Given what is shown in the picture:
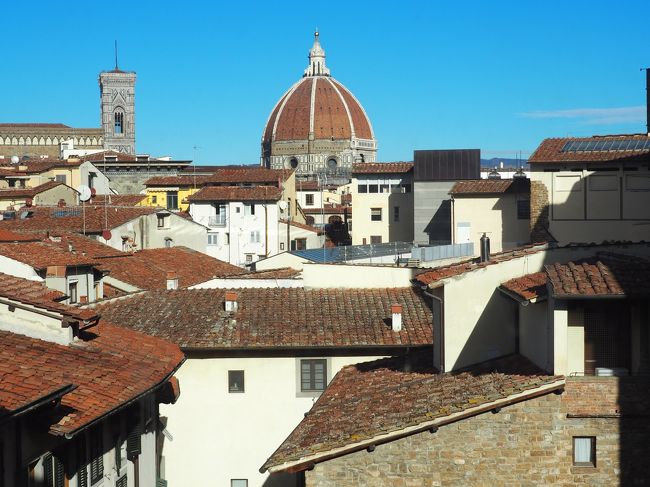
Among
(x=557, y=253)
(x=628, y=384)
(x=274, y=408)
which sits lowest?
(x=274, y=408)

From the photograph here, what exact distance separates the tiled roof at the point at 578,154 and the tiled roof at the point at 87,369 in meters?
24.7

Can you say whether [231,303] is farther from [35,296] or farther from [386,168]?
[386,168]

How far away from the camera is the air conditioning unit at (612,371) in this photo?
12453 millimetres

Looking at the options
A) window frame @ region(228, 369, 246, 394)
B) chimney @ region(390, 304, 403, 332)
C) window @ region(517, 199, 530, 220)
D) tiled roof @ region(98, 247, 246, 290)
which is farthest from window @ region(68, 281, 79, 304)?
window @ region(517, 199, 530, 220)

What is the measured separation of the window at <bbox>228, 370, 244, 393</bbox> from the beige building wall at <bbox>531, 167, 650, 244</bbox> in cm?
1845

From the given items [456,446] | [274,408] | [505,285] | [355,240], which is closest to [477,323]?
[505,285]

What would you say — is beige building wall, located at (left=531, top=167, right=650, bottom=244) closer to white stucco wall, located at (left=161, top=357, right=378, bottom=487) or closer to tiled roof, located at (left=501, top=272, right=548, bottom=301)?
white stucco wall, located at (left=161, top=357, right=378, bottom=487)

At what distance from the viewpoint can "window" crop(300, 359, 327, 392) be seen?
1986 cm

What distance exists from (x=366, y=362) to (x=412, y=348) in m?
1.05

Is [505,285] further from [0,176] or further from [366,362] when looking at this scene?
[0,176]

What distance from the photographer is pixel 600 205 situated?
37.1 m

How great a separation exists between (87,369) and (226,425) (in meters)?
8.24

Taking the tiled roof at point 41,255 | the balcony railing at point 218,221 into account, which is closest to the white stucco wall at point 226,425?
the tiled roof at point 41,255

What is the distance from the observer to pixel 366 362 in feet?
63.0
